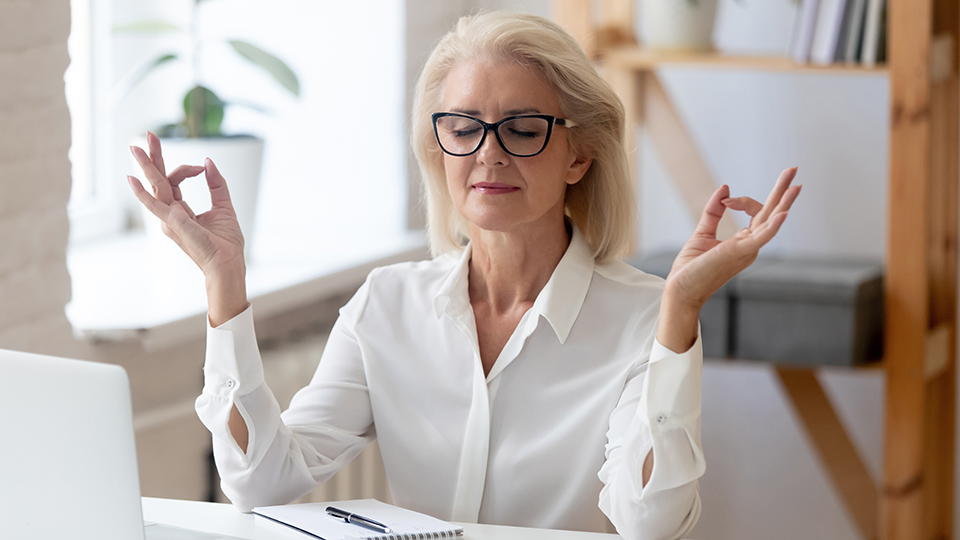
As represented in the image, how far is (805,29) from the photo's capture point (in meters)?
2.26

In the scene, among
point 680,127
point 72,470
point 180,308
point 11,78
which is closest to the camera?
point 72,470

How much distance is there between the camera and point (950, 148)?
2.26 metres

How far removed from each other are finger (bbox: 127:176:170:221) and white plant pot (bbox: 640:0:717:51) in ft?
4.89

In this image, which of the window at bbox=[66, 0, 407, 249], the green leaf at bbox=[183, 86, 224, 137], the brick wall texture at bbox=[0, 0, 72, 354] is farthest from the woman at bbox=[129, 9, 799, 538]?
the window at bbox=[66, 0, 407, 249]

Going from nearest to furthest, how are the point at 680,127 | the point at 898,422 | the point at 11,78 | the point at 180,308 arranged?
the point at 11,78 → the point at 180,308 → the point at 898,422 → the point at 680,127

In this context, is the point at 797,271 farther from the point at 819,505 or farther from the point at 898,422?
the point at 819,505

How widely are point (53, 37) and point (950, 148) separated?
1.77 metres

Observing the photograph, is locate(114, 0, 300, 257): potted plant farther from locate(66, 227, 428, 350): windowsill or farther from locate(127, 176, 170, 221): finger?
locate(127, 176, 170, 221): finger

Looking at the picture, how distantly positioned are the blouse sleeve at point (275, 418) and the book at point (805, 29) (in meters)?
1.22

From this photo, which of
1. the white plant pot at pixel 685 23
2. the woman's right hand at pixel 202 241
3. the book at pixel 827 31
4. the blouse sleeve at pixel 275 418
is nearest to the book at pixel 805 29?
the book at pixel 827 31

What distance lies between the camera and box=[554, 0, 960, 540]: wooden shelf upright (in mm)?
2094

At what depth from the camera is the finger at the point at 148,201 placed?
1.24m

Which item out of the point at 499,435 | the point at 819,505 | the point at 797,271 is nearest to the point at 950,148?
the point at 797,271

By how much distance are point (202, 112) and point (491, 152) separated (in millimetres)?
1054
